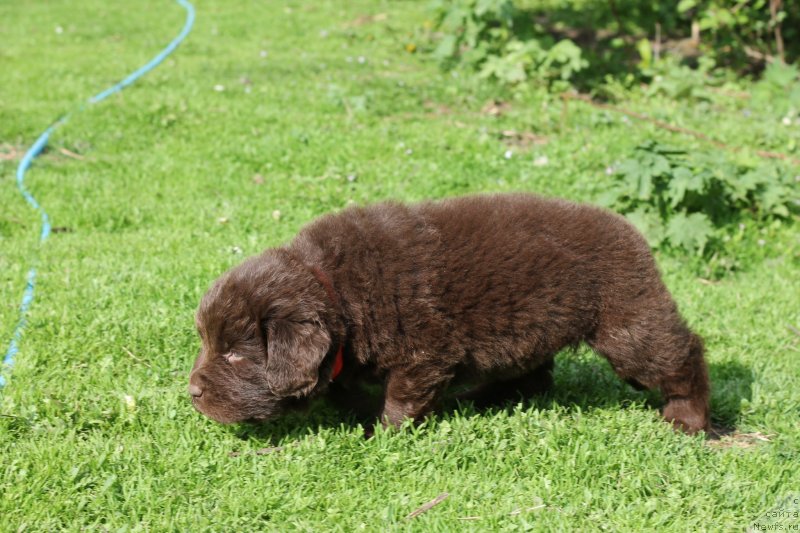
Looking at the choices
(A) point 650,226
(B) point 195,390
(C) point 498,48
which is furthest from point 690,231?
(C) point 498,48

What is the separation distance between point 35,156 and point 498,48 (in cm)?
567

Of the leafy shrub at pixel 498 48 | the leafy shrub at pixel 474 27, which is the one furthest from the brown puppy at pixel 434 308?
the leafy shrub at pixel 474 27

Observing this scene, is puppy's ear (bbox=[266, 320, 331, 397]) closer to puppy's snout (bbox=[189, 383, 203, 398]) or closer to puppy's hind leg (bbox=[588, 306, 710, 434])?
puppy's snout (bbox=[189, 383, 203, 398])

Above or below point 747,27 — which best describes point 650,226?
below

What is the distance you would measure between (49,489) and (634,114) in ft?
23.6

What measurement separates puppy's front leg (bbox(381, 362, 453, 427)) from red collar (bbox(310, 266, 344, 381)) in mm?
280

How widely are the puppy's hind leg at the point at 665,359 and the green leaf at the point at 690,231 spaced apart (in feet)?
7.54

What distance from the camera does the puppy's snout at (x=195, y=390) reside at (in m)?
4.07

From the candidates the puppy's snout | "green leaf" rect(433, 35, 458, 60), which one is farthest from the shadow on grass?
"green leaf" rect(433, 35, 458, 60)

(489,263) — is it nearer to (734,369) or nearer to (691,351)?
(691,351)

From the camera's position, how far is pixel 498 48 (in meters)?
10.5

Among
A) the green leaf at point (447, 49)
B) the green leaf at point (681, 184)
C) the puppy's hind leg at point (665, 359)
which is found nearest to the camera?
the puppy's hind leg at point (665, 359)

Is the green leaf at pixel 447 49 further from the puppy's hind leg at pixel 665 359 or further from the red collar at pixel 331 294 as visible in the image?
the red collar at pixel 331 294

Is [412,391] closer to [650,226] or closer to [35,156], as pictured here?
[650,226]
